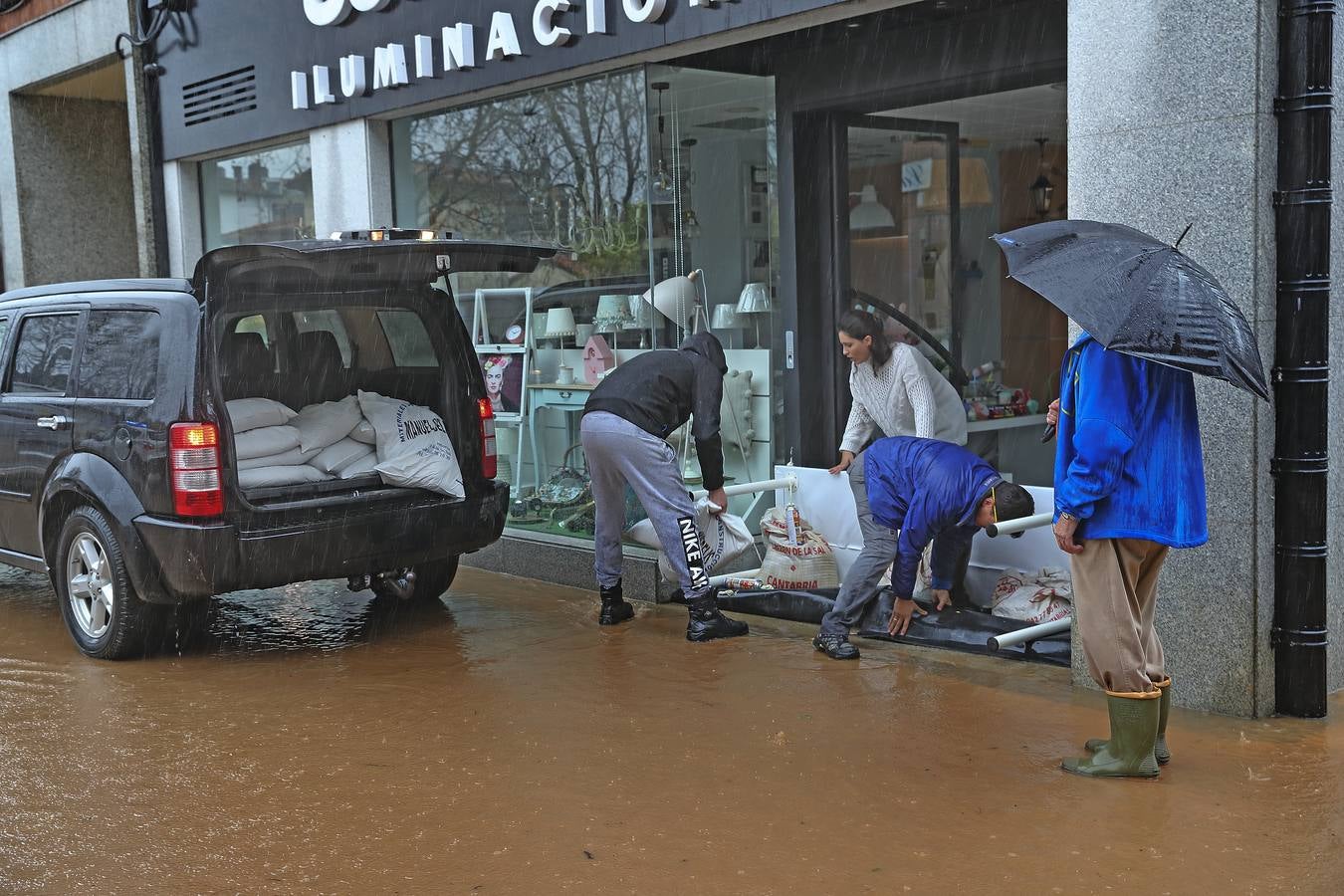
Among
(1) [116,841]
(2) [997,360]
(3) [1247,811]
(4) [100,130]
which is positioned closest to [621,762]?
(1) [116,841]

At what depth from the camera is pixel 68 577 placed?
6.68 metres

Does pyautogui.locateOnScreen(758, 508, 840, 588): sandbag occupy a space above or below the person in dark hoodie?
below

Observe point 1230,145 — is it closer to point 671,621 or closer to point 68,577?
point 671,621

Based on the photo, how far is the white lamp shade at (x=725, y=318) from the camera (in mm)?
8539

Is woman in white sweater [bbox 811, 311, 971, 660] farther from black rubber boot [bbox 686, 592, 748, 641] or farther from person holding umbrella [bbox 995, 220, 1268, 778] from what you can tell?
person holding umbrella [bbox 995, 220, 1268, 778]

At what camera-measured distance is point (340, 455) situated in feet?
22.4

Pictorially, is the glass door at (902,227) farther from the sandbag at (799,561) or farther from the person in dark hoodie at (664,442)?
the person in dark hoodie at (664,442)

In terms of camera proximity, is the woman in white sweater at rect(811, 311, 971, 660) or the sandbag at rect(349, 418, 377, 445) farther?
the sandbag at rect(349, 418, 377, 445)

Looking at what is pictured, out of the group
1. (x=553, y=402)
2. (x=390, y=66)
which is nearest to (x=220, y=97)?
(x=390, y=66)

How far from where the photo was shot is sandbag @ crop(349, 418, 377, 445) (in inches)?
273

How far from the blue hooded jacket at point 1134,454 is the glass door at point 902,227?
4.45m

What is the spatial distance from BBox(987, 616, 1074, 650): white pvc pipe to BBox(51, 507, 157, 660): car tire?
160 inches

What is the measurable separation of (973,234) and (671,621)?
3.89 m

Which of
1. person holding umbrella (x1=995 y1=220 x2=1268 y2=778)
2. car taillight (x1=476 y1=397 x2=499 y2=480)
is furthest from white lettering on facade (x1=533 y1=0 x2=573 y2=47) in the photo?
person holding umbrella (x1=995 y1=220 x2=1268 y2=778)
